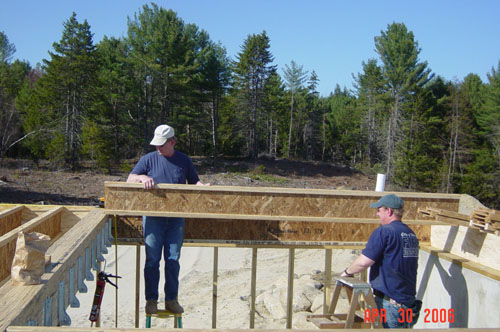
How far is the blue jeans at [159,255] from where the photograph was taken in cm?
530

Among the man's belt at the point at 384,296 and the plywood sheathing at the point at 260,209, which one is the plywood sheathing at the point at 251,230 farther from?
the man's belt at the point at 384,296

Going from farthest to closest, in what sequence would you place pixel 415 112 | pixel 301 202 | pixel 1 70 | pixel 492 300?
pixel 1 70 < pixel 415 112 < pixel 301 202 < pixel 492 300

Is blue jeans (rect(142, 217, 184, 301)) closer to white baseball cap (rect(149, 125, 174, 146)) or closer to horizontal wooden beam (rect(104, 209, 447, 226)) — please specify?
horizontal wooden beam (rect(104, 209, 447, 226))

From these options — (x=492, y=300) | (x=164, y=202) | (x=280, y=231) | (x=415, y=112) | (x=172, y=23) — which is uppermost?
(x=172, y=23)

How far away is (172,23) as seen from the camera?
35.1m

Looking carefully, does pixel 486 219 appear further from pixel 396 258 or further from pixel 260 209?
pixel 260 209

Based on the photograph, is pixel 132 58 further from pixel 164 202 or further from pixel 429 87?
pixel 164 202

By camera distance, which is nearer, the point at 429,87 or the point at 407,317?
the point at 407,317

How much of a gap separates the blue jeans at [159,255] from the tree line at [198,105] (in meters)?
27.4

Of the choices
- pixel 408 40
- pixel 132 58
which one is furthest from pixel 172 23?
pixel 408 40

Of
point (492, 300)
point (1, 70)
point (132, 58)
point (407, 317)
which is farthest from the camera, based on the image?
point (1, 70)

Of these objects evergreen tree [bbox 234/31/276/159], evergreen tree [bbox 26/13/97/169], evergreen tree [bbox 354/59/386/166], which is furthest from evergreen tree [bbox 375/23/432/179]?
evergreen tree [bbox 26/13/97/169]

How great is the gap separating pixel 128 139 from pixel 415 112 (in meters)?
25.5

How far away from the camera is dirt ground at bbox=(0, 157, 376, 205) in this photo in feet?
72.7
